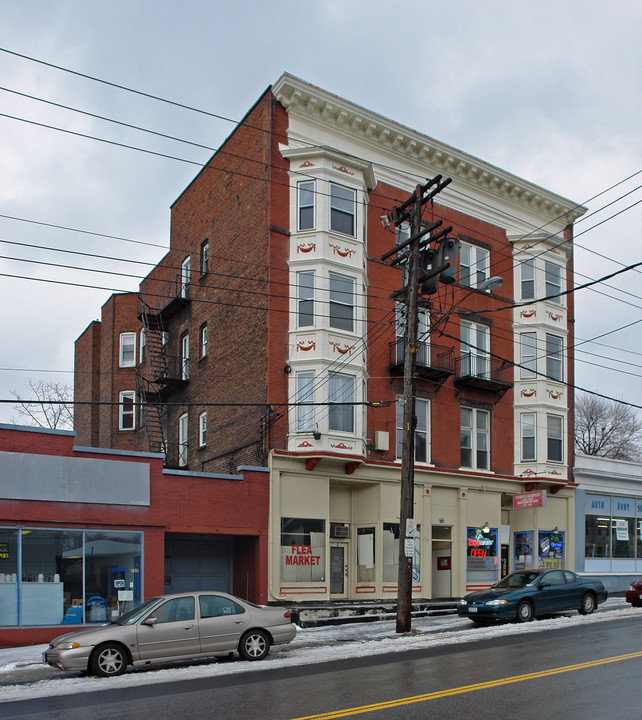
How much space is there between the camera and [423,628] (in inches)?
770

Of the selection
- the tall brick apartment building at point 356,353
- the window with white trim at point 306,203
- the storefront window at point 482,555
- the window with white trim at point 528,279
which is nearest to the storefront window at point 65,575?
the tall brick apartment building at point 356,353

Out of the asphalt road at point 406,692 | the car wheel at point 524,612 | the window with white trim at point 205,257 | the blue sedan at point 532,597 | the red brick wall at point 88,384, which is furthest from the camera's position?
the red brick wall at point 88,384

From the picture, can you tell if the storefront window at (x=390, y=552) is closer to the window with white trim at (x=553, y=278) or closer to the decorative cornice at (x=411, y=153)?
the decorative cornice at (x=411, y=153)

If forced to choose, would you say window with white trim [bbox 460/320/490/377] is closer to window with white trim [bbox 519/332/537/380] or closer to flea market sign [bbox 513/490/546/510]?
window with white trim [bbox 519/332/537/380]

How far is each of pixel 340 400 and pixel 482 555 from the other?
28.8 feet

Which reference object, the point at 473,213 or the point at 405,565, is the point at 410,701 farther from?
the point at 473,213

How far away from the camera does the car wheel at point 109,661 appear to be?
1316cm

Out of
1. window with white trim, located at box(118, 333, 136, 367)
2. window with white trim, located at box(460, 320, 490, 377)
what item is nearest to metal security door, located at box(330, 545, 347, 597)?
window with white trim, located at box(460, 320, 490, 377)

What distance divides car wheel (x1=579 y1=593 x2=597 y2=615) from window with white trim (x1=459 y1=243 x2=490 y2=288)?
1232 centimetres

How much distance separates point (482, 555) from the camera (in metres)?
28.3

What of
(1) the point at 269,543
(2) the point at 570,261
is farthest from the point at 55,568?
(2) the point at 570,261

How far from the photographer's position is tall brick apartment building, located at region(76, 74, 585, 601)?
24031 mm

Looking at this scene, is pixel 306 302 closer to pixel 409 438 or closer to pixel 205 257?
pixel 205 257

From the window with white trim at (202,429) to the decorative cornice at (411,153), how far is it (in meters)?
10.5
